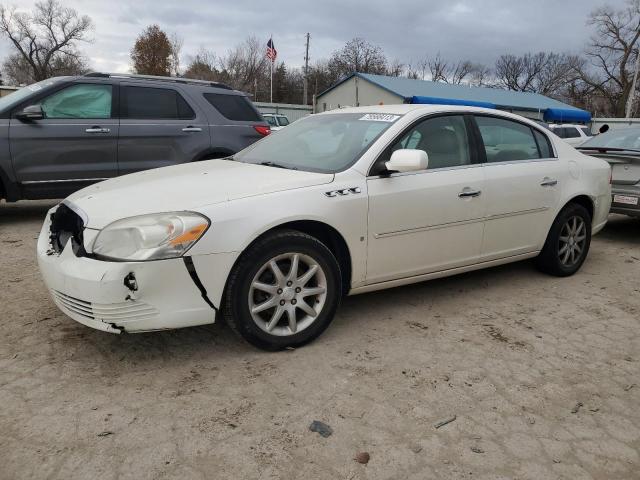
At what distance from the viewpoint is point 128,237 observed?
→ 2.70m

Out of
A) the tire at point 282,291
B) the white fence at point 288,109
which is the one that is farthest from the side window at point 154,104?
the white fence at point 288,109

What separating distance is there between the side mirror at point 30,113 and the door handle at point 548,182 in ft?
17.6

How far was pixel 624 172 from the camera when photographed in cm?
620

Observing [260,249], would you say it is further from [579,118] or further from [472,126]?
[579,118]

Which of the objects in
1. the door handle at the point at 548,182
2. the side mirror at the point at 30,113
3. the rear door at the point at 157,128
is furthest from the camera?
the rear door at the point at 157,128

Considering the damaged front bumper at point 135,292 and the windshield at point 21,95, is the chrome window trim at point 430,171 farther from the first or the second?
the windshield at point 21,95

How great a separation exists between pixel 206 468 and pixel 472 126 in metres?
3.17

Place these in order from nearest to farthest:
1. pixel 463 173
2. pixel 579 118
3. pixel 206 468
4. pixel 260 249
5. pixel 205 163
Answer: pixel 206 468 → pixel 260 249 → pixel 463 173 → pixel 205 163 → pixel 579 118

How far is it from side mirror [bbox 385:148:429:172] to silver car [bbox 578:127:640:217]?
13.5ft

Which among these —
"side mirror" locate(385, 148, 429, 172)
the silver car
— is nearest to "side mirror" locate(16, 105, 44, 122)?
"side mirror" locate(385, 148, 429, 172)

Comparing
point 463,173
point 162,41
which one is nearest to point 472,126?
point 463,173

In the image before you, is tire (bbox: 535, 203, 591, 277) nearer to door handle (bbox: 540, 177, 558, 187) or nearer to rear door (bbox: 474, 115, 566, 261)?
rear door (bbox: 474, 115, 566, 261)

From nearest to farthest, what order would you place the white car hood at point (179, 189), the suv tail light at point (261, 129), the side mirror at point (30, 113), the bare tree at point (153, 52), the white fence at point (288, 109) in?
the white car hood at point (179, 189)
the side mirror at point (30, 113)
the suv tail light at point (261, 129)
the white fence at point (288, 109)
the bare tree at point (153, 52)

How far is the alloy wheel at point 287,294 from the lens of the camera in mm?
2967
